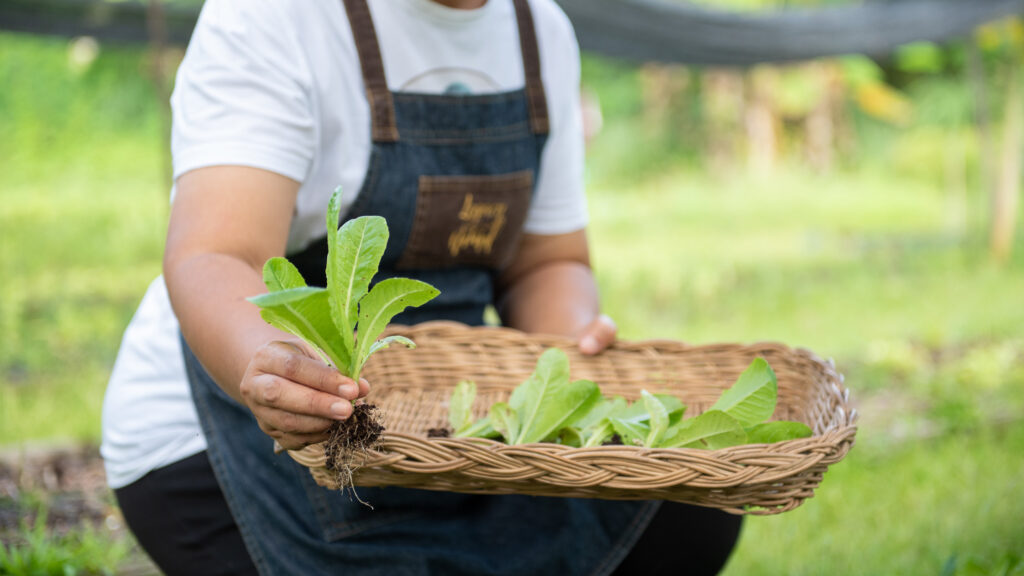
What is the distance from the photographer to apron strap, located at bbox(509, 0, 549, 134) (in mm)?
1695

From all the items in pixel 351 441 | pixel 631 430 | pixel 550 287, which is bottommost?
pixel 550 287

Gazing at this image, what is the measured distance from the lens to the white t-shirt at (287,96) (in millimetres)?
1315

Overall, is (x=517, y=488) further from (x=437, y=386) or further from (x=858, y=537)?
(x=858, y=537)

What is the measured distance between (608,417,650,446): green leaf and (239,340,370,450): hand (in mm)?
436

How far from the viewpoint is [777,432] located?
1.18 meters

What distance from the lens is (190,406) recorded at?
1.48 m

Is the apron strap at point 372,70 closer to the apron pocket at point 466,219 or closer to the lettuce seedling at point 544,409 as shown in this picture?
the apron pocket at point 466,219

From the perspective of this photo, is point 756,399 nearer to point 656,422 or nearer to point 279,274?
point 656,422

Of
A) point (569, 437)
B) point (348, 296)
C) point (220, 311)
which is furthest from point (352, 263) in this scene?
point (569, 437)

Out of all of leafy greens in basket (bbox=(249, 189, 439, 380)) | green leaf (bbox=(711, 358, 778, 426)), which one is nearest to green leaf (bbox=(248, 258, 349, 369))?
leafy greens in basket (bbox=(249, 189, 439, 380))

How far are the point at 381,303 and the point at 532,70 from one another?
85 centimetres

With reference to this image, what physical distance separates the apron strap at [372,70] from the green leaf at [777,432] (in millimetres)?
703

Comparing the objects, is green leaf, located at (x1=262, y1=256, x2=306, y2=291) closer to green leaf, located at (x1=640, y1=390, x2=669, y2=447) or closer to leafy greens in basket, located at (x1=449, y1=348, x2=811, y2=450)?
leafy greens in basket, located at (x1=449, y1=348, x2=811, y2=450)

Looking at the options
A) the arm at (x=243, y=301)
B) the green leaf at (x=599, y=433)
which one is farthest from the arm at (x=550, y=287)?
the arm at (x=243, y=301)
